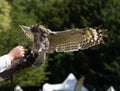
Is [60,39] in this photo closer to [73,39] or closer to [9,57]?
[73,39]

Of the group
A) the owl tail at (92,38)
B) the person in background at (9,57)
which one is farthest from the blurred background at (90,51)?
the person in background at (9,57)

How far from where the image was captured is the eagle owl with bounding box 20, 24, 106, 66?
411cm

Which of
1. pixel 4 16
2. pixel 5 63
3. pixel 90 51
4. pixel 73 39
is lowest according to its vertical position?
pixel 5 63

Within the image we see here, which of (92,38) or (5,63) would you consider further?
(92,38)

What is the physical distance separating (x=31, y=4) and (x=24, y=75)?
1122 inches

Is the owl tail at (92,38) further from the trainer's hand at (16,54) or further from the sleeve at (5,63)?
the sleeve at (5,63)

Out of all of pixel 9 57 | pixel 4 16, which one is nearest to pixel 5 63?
pixel 9 57

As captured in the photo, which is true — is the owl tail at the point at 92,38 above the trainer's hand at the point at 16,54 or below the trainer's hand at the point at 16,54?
above

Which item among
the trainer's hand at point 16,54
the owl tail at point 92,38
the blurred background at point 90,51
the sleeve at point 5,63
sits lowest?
the sleeve at point 5,63

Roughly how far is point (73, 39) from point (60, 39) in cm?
9

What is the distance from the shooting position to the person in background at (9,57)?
4152 millimetres

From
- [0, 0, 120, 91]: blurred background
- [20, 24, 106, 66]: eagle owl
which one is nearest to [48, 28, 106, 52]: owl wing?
[20, 24, 106, 66]: eagle owl

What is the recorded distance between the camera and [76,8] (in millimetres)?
51125

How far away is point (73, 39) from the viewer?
429 centimetres
